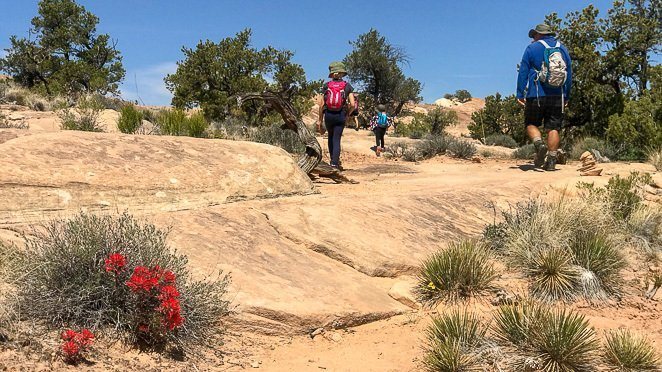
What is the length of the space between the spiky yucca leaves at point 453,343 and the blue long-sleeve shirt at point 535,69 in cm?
552

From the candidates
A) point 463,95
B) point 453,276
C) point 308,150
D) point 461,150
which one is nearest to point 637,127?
point 461,150

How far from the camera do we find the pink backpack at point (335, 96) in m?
8.27

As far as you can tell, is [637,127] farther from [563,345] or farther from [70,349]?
[70,349]

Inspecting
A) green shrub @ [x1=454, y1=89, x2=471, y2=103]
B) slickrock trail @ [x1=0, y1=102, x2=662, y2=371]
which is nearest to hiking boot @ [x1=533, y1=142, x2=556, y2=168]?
slickrock trail @ [x1=0, y1=102, x2=662, y2=371]

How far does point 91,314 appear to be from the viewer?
313 centimetres

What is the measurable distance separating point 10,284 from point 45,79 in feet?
82.8

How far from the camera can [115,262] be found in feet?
10.2

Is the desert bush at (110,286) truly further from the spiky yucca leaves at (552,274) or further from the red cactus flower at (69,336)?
the spiky yucca leaves at (552,274)

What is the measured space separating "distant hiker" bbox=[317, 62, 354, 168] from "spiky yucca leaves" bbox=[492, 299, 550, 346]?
496 centimetres

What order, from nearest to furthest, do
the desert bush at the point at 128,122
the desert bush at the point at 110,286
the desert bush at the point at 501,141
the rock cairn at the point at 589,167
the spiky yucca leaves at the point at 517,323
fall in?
the desert bush at the point at 110,286 < the spiky yucca leaves at the point at 517,323 < the rock cairn at the point at 589,167 < the desert bush at the point at 128,122 < the desert bush at the point at 501,141

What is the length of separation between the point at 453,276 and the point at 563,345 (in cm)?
124

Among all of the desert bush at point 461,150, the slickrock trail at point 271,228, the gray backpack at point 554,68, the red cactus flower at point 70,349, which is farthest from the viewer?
the desert bush at point 461,150

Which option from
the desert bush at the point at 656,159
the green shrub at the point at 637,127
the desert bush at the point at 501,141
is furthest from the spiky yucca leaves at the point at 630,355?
the desert bush at the point at 501,141

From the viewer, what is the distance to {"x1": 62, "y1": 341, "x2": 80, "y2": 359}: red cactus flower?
2.74 metres
